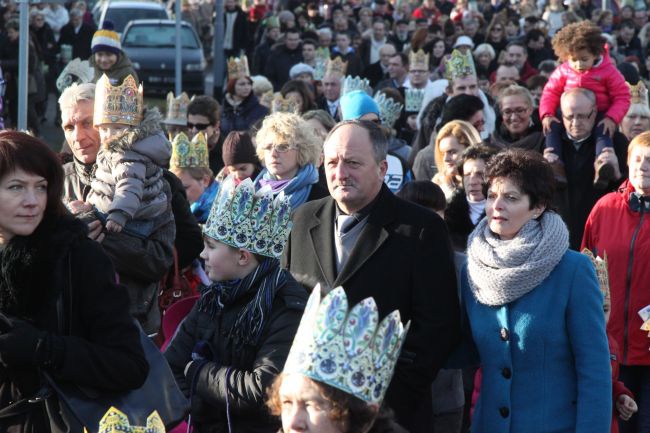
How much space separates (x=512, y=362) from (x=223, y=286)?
114 centimetres

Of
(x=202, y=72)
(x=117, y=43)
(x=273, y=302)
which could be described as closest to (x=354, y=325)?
(x=273, y=302)

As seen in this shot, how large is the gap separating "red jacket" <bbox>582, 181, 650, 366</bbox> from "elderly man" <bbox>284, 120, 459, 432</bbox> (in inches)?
93.6

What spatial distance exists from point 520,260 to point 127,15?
23256mm

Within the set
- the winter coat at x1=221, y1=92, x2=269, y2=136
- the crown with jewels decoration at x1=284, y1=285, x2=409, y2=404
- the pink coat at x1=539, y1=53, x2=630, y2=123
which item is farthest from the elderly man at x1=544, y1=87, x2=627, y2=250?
the crown with jewels decoration at x1=284, y1=285, x2=409, y2=404

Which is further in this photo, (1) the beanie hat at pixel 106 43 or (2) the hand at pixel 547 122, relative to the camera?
(1) the beanie hat at pixel 106 43

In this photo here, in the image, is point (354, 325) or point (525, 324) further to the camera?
point (525, 324)

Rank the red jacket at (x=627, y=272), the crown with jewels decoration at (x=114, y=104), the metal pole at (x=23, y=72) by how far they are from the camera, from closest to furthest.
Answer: the crown with jewels decoration at (x=114, y=104) → the red jacket at (x=627, y=272) → the metal pole at (x=23, y=72)

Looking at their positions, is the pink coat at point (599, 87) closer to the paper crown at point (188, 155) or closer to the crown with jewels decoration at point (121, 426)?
the paper crown at point (188, 155)

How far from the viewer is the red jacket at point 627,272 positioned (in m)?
7.35

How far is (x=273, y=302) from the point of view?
4844 mm

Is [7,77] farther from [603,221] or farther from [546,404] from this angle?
[546,404]

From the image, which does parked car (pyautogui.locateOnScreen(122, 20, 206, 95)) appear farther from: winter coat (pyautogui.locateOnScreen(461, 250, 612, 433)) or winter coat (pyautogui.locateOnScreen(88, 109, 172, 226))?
winter coat (pyautogui.locateOnScreen(461, 250, 612, 433))

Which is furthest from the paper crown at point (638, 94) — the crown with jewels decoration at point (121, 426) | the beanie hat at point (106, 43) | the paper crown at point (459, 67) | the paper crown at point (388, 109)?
the crown with jewels decoration at point (121, 426)

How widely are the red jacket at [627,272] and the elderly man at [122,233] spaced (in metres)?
2.50
